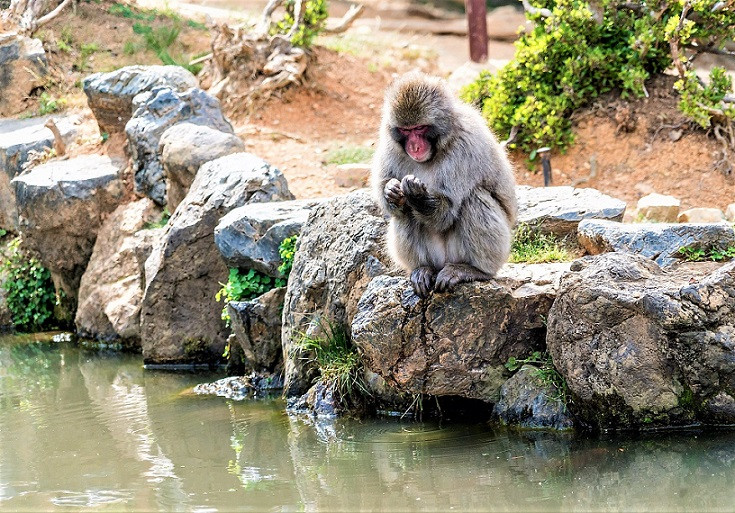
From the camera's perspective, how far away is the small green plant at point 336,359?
7.26 meters

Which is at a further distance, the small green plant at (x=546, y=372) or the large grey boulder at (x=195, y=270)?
the large grey boulder at (x=195, y=270)

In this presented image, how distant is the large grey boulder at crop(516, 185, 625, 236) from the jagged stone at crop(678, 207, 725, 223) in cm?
90

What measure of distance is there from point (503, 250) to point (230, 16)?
10.9 m

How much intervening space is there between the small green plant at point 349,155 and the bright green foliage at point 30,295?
3791mm

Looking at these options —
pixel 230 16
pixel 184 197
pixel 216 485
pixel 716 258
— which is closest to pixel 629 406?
pixel 716 258

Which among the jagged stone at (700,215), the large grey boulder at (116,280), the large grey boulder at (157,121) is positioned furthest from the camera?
the large grey boulder at (157,121)

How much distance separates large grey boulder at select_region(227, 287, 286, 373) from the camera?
8336 millimetres

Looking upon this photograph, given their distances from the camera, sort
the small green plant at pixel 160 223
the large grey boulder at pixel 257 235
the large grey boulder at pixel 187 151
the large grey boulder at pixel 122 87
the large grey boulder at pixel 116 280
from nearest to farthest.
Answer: the large grey boulder at pixel 257 235 → the large grey boulder at pixel 116 280 → the large grey boulder at pixel 187 151 → the small green plant at pixel 160 223 → the large grey boulder at pixel 122 87

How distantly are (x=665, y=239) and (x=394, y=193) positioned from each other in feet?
7.72

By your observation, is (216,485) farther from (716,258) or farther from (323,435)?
(716,258)

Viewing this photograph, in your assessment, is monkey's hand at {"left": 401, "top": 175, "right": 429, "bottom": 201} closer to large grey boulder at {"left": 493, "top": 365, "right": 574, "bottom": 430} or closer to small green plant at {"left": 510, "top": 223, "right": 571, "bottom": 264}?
large grey boulder at {"left": 493, "top": 365, "right": 574, "bottom": 430}

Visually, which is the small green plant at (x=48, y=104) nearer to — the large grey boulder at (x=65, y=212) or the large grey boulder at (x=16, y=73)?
the large grey boulder at (x=16, y=73)

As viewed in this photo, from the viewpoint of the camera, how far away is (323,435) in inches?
266

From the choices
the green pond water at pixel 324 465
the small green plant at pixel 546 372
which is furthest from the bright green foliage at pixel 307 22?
the small green plant at pixel 546 372
